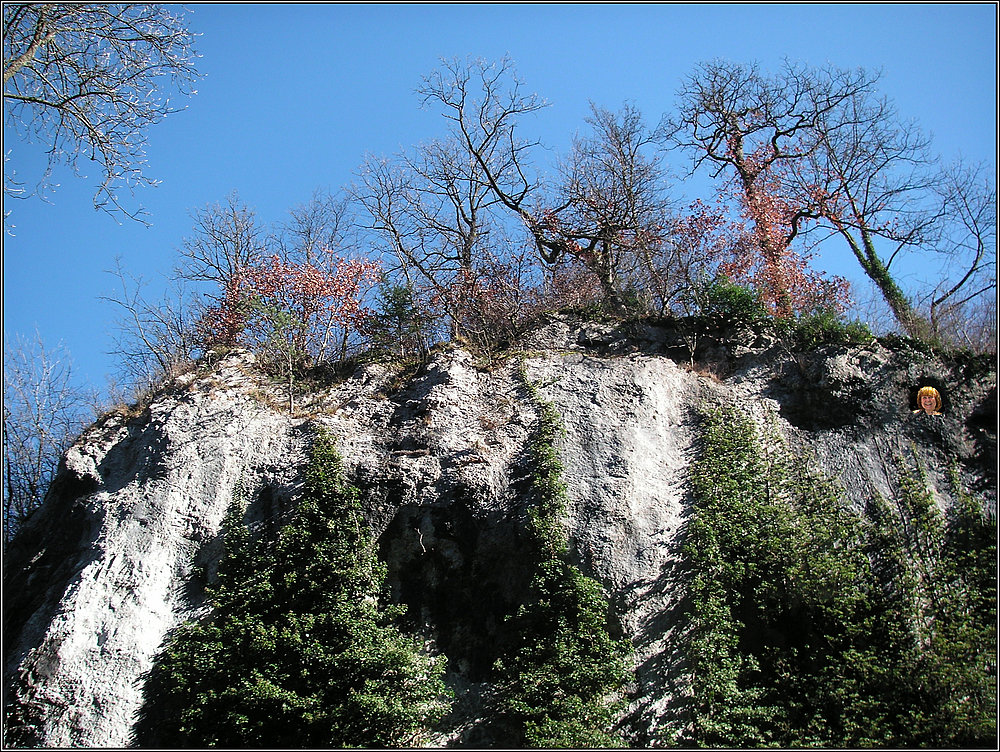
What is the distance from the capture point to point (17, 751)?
861 centimetres

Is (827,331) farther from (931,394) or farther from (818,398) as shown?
(931,394)


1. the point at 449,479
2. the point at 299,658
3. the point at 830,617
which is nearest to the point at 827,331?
the point at 830,617

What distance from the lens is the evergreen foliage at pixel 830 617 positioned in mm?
7996

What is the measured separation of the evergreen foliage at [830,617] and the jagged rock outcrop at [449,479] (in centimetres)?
47

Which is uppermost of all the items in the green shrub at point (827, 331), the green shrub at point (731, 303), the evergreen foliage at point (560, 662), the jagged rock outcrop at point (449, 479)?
the green shrub at point (731, 303)

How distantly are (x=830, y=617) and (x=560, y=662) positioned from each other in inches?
127

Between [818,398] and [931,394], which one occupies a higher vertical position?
[818,398]

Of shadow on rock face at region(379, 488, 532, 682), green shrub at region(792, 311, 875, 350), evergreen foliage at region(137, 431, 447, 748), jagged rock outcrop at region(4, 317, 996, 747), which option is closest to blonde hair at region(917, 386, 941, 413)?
jagged rock outcrop at region(4, 317, 996, 747)

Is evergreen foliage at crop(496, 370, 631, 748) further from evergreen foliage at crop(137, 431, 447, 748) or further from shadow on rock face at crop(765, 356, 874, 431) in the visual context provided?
shadow on rock face at crop(765, 356, 874, 431)

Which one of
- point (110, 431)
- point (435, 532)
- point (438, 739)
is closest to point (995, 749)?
point (438, 739)

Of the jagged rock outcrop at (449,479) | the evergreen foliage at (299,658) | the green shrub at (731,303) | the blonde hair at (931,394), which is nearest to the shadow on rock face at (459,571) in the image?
the jagged rock outcrop at (449,479)

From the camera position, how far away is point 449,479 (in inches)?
408

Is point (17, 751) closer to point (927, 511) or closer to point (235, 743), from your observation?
point (235, 743)

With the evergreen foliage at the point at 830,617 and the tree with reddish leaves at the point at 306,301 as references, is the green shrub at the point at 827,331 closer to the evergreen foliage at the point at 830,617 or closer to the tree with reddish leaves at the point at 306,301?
the evergreen foliage at the point at 830,617
